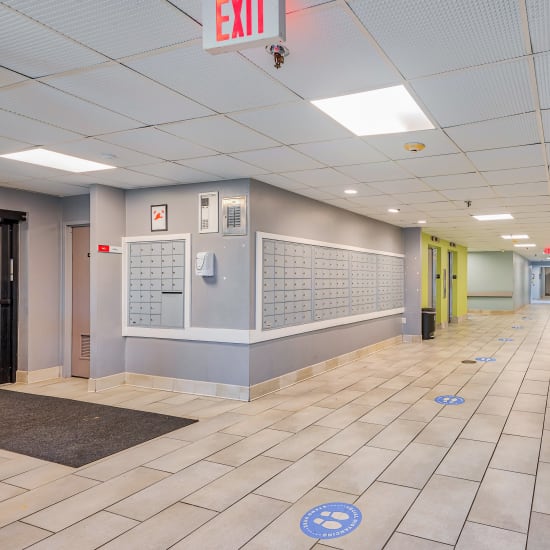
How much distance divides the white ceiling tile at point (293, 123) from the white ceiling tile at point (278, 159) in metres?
0.32

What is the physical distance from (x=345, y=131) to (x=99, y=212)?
3448mm

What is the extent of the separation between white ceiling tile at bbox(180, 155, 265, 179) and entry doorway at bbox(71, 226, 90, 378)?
2.52 meters

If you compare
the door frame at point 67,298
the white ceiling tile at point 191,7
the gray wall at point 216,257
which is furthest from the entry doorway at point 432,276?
the white ceiling tile at point 191,7

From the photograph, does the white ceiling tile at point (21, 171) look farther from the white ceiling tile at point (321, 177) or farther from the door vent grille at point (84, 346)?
the white ceiling tile at point (321, 177)

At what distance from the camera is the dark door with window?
627 centimetres

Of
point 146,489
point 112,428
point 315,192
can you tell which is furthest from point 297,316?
point 146,489

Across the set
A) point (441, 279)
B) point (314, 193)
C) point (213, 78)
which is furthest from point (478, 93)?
point (441, 279)

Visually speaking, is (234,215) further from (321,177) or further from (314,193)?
(314,193)

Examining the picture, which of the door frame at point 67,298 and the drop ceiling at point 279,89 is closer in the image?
the drop ceiling at point 279,89

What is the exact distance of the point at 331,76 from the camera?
8.95 ft

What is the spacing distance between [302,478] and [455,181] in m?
3.79

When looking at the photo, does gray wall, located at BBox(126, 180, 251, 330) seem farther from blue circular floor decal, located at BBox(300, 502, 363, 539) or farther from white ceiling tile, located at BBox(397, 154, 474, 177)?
blue circular floor decal, located at BBox(300, 502, 363, 539)

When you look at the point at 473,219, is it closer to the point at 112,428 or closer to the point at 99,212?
the point at 99,212

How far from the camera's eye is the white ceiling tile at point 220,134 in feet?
11.6
